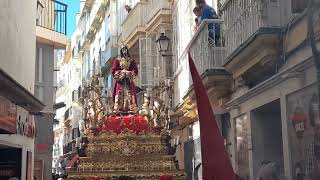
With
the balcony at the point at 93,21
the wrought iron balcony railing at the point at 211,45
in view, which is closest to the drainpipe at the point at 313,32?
the wrought iron balcony railing at the point at 211,45

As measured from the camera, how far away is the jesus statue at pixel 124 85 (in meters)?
13.1

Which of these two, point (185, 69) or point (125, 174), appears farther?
point (185, 69)

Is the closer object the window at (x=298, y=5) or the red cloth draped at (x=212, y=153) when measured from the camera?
the red cloth draped at (x=212, y=153)

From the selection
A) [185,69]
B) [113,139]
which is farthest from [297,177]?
[185,69]

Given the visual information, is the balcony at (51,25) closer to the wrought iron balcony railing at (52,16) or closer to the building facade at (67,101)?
the wrought iron balcony railing at (52,16)

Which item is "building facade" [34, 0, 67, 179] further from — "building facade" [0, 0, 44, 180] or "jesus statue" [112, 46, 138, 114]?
"jesus statue" [112, 46, 138, 114]

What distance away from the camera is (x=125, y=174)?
11.6 meters

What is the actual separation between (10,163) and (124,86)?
334 centimetres

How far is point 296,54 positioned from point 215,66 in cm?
430

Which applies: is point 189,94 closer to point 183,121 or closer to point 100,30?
point 183,121

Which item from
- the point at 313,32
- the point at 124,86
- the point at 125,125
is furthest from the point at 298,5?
the point at 124,86

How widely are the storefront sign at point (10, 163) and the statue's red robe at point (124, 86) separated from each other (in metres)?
2.76

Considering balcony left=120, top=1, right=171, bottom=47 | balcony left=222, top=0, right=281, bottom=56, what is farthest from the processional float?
balcony left=120, top=1, right=171, bottom=47

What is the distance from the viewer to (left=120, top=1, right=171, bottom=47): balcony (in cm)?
1997
